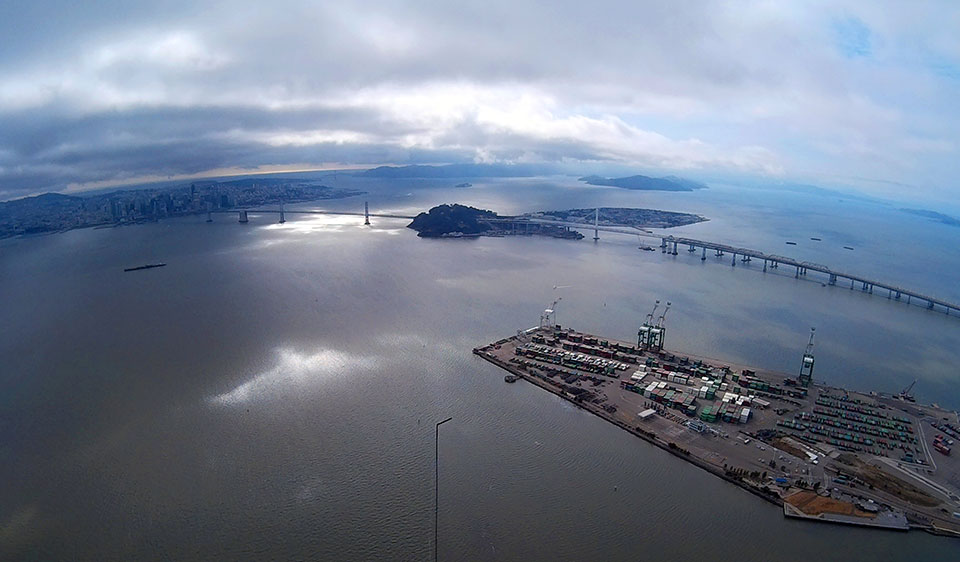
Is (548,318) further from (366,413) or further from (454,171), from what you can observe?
(454,171)

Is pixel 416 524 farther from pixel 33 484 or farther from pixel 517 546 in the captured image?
pixel 33 484

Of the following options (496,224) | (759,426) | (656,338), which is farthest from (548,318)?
(496,224)

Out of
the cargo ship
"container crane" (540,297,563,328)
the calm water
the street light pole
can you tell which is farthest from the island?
the street light pole

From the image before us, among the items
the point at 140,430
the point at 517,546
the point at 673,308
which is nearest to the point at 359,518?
the point at 517,546

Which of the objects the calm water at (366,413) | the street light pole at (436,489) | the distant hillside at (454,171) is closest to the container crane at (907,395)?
the calm water at (366,413)

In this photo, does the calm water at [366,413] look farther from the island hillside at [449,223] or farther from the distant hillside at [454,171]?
the distant hillside at [454,171]
